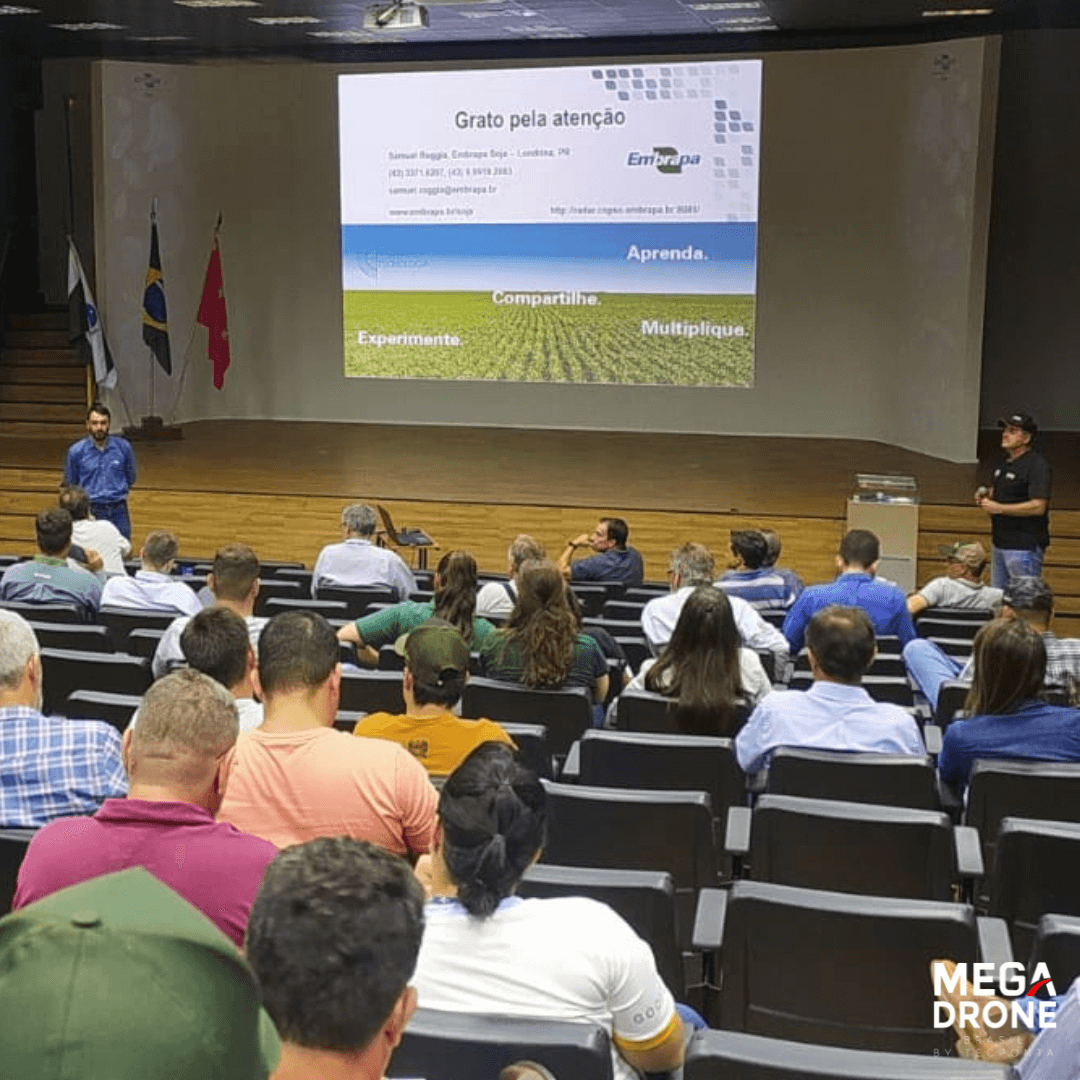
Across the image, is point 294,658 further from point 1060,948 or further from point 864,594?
point 864,594

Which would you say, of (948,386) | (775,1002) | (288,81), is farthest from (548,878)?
(288,81)

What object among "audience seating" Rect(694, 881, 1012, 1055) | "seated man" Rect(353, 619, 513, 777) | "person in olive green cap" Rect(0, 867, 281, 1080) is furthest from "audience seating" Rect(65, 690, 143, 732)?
"person in olive green cap" Rect(0, 867, 281, 1080)

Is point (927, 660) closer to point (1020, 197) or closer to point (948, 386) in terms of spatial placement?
point (948, 386)

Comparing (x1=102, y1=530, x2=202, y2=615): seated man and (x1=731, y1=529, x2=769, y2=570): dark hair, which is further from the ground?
(x1=731, y1=529, x2=769, y2=570): dark hair

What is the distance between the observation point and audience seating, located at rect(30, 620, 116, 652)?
5.46 meters

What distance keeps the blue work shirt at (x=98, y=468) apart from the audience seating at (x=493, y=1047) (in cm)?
778

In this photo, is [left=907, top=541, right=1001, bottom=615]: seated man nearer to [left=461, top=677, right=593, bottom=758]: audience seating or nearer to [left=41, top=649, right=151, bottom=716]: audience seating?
[left=461, top=677, right=593, bottom=758]: audience seating

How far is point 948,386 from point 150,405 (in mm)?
7674

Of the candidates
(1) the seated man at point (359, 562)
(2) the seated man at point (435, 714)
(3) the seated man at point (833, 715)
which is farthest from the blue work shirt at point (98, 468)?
(3) the seated man at point (833, 715)

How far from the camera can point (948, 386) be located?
12.2 meters

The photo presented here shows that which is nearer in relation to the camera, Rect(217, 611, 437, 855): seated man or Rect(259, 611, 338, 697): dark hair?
Rect(217, 611, 437, 855): seated man

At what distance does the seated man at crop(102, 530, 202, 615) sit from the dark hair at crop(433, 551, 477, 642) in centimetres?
153

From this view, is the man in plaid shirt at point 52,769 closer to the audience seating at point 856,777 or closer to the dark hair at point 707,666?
the audience seating at point 856,777

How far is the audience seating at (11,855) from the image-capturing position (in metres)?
2.98
